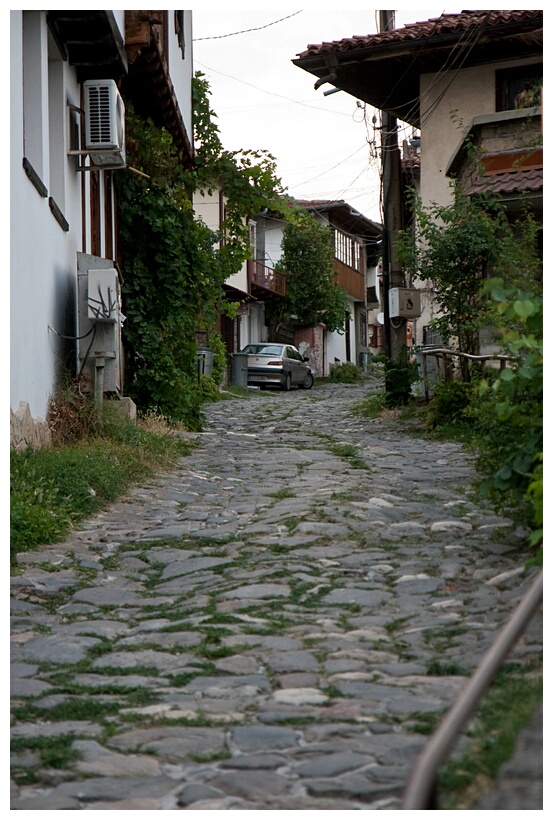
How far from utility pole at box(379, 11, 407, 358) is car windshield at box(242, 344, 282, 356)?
13072 millimetres

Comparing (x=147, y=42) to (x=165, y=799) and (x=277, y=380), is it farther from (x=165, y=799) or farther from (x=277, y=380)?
(x=277, y=380)

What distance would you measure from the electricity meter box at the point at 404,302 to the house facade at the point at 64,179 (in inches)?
182

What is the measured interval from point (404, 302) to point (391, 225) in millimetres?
1282

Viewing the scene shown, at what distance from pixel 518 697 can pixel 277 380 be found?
26.2 meters

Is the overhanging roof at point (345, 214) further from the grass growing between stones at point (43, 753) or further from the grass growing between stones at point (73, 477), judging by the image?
the grass growing between stones at point (43, 753)

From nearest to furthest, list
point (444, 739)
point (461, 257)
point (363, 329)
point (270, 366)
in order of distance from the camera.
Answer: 1. point (444, 739)
2. point (461, 257)
3. point (270, 366)
4. point (363, 329)

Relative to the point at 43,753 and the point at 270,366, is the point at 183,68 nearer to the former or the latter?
the point at 270,366

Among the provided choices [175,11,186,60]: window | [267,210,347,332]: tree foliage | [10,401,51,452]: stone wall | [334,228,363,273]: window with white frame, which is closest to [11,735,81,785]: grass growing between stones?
[10,401,51,452]: stone wall

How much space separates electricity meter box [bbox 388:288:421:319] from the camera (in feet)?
53.6

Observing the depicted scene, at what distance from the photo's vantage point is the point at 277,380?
97.7 feet

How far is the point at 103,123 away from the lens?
11.1 meters

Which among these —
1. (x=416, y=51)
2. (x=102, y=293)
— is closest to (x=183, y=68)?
(x=416, y=51)

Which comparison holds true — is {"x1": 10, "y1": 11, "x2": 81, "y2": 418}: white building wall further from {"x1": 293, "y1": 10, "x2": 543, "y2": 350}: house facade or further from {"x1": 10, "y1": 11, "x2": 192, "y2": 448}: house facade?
{"x1": 293, "y1": 10, "x2": 543, "y2": 350}: house facade
